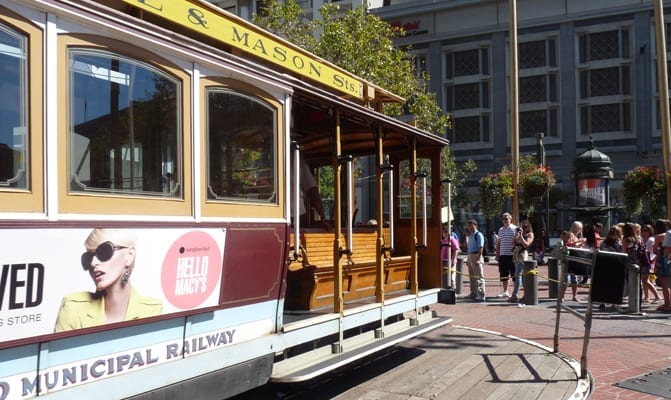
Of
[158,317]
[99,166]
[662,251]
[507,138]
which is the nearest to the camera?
[99,166]

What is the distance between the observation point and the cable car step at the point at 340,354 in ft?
16.5

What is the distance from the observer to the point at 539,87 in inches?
1549

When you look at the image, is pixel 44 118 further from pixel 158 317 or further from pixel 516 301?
pixel 516 301

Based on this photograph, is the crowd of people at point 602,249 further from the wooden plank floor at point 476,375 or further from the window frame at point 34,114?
the window frame at point 34,114

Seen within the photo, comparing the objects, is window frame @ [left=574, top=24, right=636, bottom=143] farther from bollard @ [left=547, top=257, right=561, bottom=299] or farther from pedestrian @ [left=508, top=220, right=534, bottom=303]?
pedestrian @ [left=508, top=220, right=534, bottom=303]

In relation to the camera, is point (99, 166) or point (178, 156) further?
point (178, 156)

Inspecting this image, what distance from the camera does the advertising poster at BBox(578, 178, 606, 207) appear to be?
68.0 ft

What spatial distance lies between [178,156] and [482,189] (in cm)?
1578

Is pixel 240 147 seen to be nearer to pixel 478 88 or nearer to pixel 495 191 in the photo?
pixel 495 191

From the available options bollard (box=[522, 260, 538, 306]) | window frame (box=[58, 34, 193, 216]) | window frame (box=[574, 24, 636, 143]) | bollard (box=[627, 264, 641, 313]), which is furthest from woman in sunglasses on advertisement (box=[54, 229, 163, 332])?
window frame (box=[574, 24, 636, 143])

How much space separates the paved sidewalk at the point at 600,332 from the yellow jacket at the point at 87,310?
4.41 meters

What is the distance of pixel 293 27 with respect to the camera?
2078 centimetres

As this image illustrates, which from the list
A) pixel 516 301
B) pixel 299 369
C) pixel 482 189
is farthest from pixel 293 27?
pixel 299 369

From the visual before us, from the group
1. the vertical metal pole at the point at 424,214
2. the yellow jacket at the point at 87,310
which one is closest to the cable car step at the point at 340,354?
the vertical metal pole at the point at 424,214
